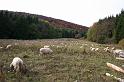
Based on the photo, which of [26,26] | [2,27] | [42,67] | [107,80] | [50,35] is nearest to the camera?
[107,80]

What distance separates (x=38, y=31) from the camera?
95.1 meters

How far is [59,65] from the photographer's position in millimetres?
18359

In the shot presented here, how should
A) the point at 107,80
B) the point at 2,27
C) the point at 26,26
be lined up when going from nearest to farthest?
the point at 107,80 < the point at 2,27 < the point at 26,26

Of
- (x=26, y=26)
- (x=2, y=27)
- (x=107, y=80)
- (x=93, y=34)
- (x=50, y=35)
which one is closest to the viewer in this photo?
(x=107, y=80)

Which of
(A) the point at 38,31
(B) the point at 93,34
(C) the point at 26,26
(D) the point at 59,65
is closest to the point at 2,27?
(C) the point at 26,26

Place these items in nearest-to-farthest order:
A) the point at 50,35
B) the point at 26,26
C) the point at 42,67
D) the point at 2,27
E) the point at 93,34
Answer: the point at 42,67, the point at 2,27, the point at 26,26, the point at 93,34, the point at 50,35

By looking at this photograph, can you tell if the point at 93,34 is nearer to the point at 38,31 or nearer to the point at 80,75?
the point at 38,31

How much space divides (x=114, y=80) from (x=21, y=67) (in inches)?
189

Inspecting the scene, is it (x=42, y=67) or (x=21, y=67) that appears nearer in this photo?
(x=21, y=67)

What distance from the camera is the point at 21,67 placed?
51.0 feet

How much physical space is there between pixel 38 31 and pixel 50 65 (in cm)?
7740

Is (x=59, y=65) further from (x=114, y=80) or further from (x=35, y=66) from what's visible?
(x=114, y=80)

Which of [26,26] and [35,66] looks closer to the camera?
[35,66]

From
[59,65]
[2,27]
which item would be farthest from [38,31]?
[59,65]
